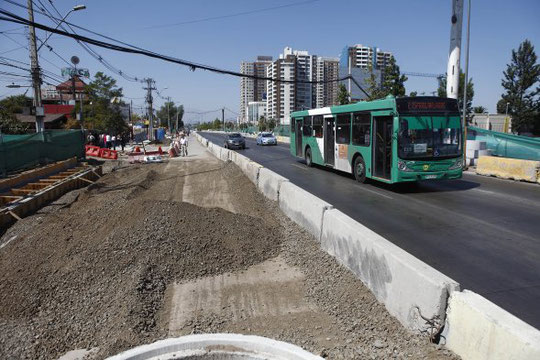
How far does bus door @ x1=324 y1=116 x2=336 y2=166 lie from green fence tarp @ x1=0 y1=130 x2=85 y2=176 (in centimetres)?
1502

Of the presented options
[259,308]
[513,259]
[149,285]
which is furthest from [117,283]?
[513,259]

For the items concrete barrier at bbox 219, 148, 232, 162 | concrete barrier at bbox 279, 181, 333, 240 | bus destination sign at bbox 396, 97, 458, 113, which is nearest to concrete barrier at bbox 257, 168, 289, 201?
concrete barrier at bbox 279, 181, 333, 240

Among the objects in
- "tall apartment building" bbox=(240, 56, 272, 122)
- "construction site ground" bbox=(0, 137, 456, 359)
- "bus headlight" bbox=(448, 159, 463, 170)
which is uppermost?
"tall apartment building" bbox=(240, 56, 272, 122)

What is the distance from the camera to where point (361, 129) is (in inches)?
586

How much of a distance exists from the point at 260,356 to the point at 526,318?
3.05m

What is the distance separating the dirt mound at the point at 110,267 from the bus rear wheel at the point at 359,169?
7.87 metres

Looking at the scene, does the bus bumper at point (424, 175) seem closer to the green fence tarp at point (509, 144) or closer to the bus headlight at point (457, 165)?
the bus headlight at point (457, 165)

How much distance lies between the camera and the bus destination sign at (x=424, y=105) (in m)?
Result: 12.7

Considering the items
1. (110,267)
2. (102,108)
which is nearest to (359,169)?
(110,267)

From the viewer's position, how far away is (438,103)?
13.0 metres

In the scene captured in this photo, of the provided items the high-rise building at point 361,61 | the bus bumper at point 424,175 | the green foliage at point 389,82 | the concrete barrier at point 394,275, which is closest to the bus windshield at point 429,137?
the bus bumper at point 424,175

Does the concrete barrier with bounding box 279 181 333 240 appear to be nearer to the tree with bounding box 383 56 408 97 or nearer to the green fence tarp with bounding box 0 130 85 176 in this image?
the green fence tarp with bounding box 0 130 85 176

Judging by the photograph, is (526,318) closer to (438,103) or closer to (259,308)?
(259,308)

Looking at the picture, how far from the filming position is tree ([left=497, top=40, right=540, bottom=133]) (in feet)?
218
